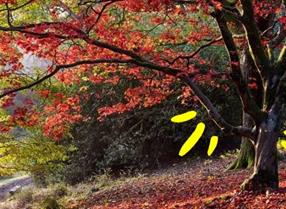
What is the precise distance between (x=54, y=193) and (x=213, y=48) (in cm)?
628

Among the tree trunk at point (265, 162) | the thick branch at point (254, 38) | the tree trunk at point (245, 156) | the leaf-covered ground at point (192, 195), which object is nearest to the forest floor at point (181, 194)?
the leaf-covered ground at point (192, 195)

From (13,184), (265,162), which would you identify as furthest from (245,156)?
(13,184)

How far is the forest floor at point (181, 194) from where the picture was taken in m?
5.86

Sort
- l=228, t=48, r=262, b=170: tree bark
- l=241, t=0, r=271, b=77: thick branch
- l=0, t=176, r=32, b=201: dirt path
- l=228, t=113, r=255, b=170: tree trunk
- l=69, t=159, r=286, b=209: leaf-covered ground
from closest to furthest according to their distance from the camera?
l=241, t=0, r=271, b=77: thick branch < l=69, t=159, r=286, b=209: leaf-covered ground < l=228, t=48, r=262, b=170: tree bark < l=228, t=113, r=255, b=170: tree trunk < l=0, t=176, r=32, b=201: dirt path

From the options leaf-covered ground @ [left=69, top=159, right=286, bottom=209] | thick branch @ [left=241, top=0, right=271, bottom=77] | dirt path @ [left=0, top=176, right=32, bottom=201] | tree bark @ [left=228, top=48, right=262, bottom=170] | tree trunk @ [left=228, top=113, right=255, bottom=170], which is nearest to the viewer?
thick branch @ [left=241, top=0, right=271, bottom=77]

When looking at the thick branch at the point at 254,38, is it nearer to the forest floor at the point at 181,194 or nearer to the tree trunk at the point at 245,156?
the forest floor at the point at 181,194

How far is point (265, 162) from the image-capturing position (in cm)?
590

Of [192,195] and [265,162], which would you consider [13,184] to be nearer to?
[192,195]

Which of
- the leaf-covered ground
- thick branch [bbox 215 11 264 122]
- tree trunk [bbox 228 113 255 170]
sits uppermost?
thick branch [bbox 215 11 264 122]

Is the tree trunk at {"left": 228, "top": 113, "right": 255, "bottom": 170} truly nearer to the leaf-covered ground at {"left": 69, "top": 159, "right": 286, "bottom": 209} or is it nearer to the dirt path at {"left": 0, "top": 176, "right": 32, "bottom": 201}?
the leaf-covered ground at {"left": 69, "top": 159, "right": 286, "bottom": 209}

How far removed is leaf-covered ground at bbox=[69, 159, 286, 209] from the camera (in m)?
5.80

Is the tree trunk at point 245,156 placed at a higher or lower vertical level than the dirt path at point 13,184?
lower

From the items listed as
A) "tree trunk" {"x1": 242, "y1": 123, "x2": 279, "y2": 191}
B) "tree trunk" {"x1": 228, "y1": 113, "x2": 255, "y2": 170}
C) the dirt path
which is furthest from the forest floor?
the dirt path

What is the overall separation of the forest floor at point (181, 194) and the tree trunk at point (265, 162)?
0.13 m
